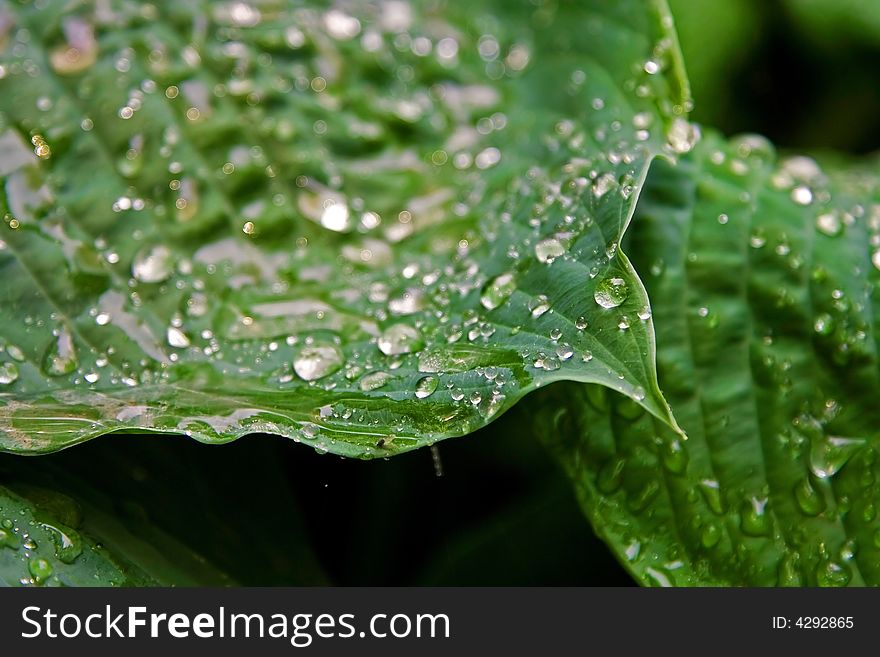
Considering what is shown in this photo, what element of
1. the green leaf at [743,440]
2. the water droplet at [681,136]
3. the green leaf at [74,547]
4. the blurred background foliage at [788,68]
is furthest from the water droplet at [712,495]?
the blurred background foliage at [788,68]

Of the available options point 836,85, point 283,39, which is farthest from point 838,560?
point 836,85

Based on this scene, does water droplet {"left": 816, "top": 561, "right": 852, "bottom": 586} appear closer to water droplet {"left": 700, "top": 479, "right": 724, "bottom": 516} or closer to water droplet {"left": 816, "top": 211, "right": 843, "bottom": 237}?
water droplet {"left": 700, "top": 479, "right": 724, "bottom": 516}

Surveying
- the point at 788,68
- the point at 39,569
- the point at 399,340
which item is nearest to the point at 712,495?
the point at 399,340

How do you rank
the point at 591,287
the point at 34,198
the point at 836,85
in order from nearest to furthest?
the point at 591,287, the point at 34,198, the point at 836,85

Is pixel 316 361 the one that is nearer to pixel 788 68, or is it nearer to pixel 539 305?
pixel 539 305

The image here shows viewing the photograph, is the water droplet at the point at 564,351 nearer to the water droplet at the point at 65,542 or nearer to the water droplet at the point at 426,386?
the water droplet at the point at 426,386
